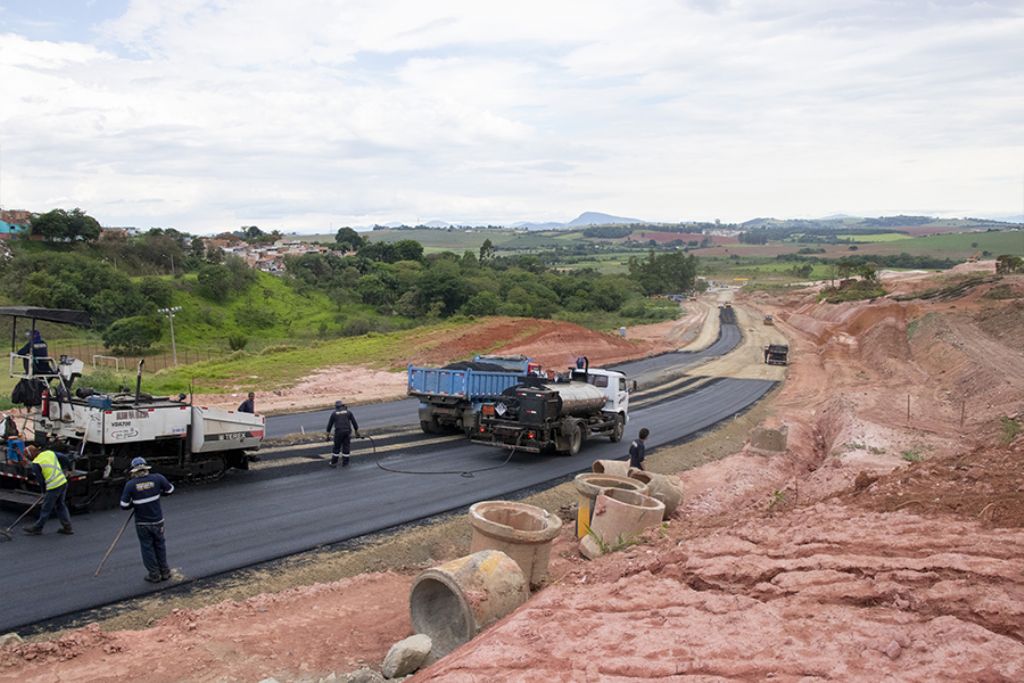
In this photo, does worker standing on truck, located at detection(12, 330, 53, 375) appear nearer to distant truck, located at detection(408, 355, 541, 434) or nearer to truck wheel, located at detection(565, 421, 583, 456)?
distant truck, located at detection(408, 355, 541, 434)

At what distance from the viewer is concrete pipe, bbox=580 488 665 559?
11898mm

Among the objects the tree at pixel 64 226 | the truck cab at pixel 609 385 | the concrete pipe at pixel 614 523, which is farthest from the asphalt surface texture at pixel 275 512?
the tree at pixel 64 226

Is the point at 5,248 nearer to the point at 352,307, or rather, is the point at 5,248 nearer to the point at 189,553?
the point at 352,307

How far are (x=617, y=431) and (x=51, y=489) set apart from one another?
49.6ft

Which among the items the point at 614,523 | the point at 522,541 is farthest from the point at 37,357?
the point at 614,523

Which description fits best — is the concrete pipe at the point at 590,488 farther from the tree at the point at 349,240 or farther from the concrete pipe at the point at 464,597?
the tree at the point at 349,240

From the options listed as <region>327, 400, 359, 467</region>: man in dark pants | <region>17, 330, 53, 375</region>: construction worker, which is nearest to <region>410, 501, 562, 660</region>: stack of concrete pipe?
<region>327, 400, 359, 467</region>: man in dark pants

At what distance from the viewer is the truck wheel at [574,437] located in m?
20.4

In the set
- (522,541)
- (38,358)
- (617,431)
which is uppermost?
(38,358)

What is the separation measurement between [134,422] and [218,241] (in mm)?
127800

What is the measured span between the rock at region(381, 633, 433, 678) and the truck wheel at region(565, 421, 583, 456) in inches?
480

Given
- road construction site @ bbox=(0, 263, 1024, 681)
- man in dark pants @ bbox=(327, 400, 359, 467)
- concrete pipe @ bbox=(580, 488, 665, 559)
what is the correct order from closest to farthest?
road construction site @ bbox=(0, 263, 1024, 681) < concrete pipe @ bbox=(580, 488, 665, 559) < man in dark pants @ bbox=(327, 400, 359, 467)

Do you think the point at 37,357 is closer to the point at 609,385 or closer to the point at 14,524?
the point at 14,524

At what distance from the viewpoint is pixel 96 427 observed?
1323 cm
